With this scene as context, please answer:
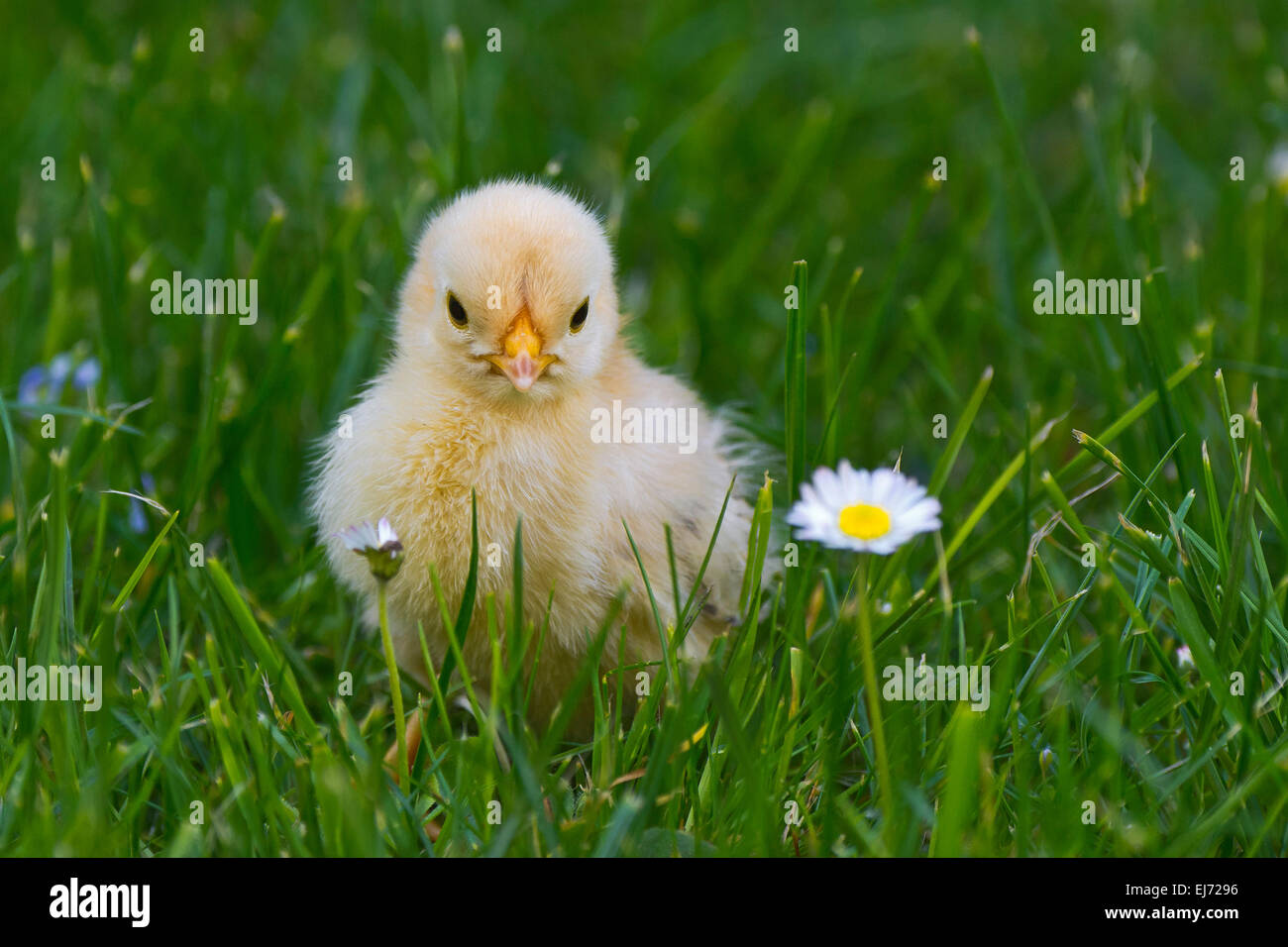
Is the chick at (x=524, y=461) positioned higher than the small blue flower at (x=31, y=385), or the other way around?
the small blue flower at (x=31, y=385)

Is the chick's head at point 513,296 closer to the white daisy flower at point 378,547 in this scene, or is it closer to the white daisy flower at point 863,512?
the white daisy flower at point 378,547

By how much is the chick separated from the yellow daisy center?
56 centimetres

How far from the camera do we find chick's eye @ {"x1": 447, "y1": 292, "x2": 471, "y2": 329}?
2.72 m

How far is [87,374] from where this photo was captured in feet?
12.2

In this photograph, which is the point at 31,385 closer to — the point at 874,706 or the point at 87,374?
the point at 87,374

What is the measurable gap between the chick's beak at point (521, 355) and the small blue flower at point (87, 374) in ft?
5.27

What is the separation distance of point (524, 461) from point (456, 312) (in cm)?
33

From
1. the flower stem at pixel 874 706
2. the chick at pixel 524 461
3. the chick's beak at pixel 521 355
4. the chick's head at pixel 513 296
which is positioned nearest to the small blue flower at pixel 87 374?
the chick at pixel 524 461

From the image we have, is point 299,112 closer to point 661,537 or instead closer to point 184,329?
point 184,329

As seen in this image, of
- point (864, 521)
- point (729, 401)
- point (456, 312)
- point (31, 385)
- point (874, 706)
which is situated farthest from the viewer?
point (729, 401)

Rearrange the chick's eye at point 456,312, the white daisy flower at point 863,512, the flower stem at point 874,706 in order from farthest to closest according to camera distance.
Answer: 1. the chick's eye at point 456,312
2. the white daisy flower at point 863,512
3. the flower stem at point 874,706

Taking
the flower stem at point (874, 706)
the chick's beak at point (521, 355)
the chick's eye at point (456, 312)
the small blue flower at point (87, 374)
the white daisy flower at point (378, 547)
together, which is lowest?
the flower stem at point (874, 706)

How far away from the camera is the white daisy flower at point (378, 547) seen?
230 centimetres

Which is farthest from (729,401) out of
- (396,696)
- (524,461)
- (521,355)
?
(396,696)
